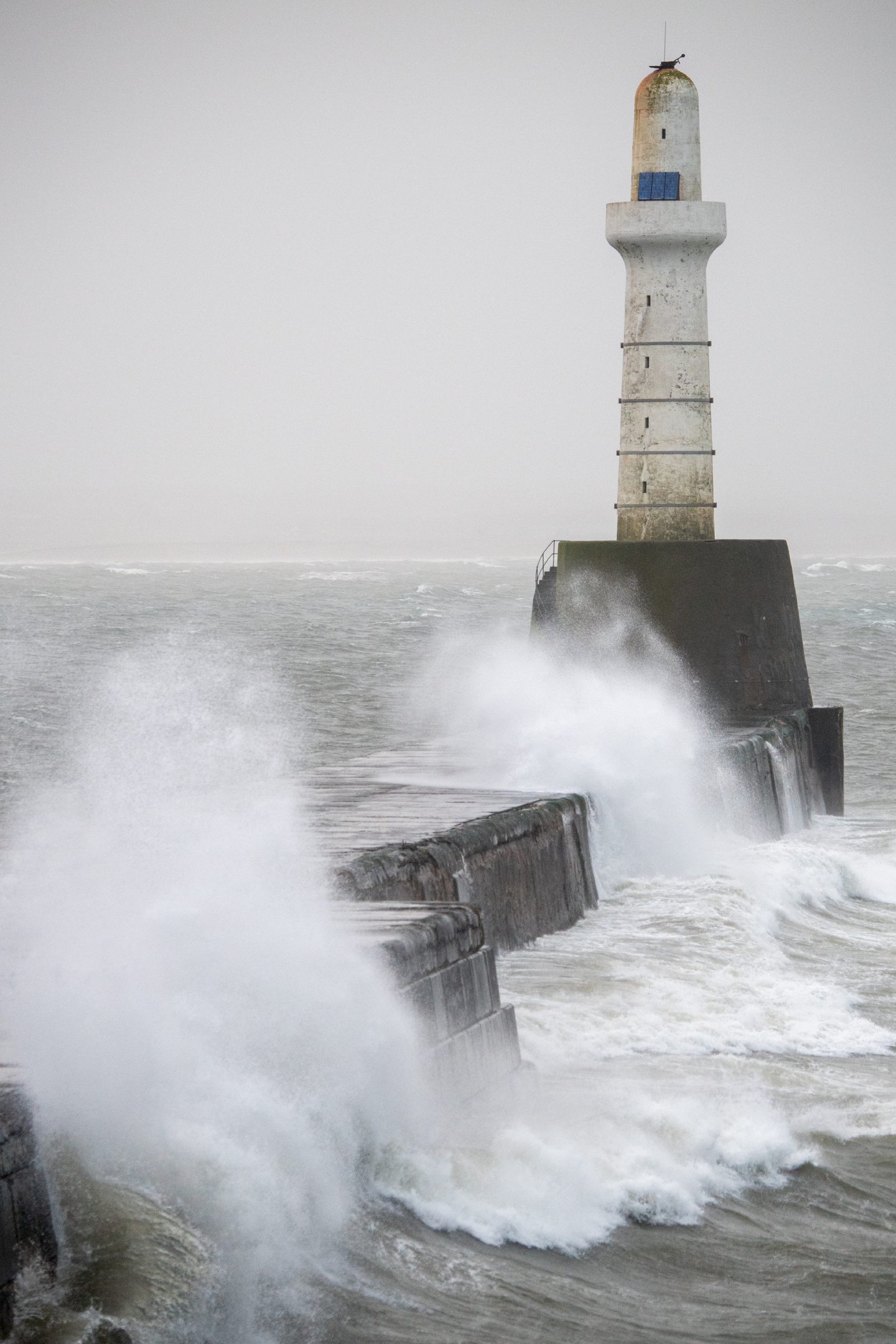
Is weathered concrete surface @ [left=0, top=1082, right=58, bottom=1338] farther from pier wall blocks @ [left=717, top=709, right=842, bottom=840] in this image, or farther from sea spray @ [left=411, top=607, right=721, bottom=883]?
pier wall blocks @ [left=717, top=709, right=842, bottom=840]

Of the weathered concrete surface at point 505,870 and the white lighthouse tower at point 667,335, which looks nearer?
the weathered concrete surface at point 505,870

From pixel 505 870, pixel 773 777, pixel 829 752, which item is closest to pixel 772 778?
pixel 773 777

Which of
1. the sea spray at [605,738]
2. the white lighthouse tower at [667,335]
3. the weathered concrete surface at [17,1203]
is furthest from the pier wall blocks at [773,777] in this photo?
the weathered concrete surface at [17,1203]

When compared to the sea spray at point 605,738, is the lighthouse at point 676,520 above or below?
above

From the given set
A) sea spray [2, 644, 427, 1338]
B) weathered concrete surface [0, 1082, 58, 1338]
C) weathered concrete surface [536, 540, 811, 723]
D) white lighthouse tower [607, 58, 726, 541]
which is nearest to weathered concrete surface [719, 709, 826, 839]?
weathered concrete surface [536, 540, 811, 723]

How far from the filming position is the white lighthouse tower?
17.5m

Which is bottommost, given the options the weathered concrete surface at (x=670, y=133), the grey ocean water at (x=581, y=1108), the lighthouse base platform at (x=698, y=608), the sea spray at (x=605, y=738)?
the grey ocean water at (x=581, y=1108)

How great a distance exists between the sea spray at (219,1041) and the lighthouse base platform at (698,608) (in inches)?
391

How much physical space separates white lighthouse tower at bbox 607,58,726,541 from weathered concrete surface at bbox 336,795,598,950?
7.01 meters

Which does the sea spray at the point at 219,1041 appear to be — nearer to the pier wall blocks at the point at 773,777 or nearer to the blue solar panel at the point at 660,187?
the pier wall blocks at the point at 773,777

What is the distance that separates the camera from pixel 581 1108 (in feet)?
19.9

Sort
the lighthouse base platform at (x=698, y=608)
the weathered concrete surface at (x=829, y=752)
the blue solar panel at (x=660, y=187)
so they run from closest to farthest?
the lighthouse base platform at (x=698, y=608)
the blue solar panel at (x=660, y=187)
the weathered concrete surface at (x=829, y=752)

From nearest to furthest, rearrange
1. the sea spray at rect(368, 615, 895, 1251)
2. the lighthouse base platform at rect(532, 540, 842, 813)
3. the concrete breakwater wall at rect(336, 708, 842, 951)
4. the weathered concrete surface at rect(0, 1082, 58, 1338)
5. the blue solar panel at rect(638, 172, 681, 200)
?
1. the weathered concrete surface at rect(0, 1082, 58, 1338)
2. the sea spray at rect(368, 615, 895, 1251)
3. the concrete breakwater wall at rect(336, 708, 842, 951)
4. the lighthouse base platform at rect(532, 540, 842, 813)
5. the blue solar panel at rect(638, 172, 681, 200)

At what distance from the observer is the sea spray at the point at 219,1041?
14.6 ft
